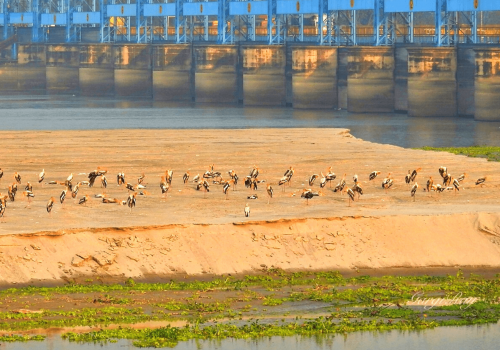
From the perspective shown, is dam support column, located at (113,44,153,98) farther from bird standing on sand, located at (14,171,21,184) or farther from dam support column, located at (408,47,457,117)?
bird standing on sand, located at (14,171,21,184)

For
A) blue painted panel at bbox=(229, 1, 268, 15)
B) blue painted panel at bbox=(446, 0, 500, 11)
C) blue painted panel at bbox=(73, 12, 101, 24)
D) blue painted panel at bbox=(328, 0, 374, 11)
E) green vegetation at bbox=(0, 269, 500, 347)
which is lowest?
green vegetation at bbox=(0, 269, 500, 347)

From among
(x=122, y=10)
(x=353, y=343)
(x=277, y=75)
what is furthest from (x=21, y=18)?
(x=353, y=343)

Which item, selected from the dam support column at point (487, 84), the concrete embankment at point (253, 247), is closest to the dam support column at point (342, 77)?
the dam support column at point (487, 84)

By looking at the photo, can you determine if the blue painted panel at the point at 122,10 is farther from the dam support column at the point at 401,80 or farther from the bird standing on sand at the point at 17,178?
the bird standing on sand at the point at 17,178

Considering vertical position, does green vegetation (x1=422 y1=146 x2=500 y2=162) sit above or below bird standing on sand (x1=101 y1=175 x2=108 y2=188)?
below

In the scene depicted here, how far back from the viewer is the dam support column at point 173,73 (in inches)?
4813

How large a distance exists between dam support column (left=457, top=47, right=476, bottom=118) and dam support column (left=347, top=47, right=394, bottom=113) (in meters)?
8.03

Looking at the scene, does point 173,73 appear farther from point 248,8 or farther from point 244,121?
point 244,121

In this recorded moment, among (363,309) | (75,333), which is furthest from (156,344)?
(363,309)

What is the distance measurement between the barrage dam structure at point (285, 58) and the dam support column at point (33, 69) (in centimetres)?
13

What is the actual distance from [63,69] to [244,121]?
6108 centimetres

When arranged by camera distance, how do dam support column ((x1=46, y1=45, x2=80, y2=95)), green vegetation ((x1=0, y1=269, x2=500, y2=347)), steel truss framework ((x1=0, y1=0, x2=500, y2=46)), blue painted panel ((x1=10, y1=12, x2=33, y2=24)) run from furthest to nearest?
1. blue painted panel ((x1=10, y1=12, x2=33, y2=24))
2. dam support column ((x1=46, y1=45, x2=80, y2=95))
3. steel truss framework ((x1=0, y1=0, x2=500, y2=46))
4. green vegetation ((x1=0, y1=269, x2=500, y2=347))

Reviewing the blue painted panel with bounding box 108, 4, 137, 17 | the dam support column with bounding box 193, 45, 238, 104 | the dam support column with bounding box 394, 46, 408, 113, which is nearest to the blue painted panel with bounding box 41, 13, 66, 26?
the blue painted panel with bounding box 108, 4, 137, 17

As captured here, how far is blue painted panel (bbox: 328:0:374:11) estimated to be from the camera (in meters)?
102
